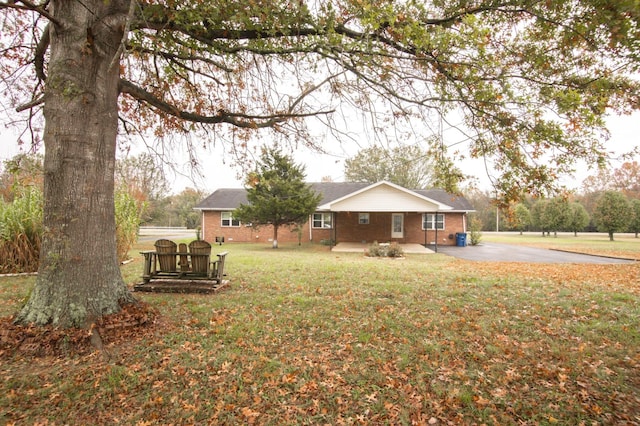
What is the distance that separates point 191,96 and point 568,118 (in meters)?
7.49

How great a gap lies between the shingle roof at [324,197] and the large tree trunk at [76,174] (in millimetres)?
19443

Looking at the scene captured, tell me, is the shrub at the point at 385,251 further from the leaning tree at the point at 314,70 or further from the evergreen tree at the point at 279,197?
the leaning tree at the point at 314,70

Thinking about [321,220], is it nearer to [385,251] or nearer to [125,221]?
[385,251]

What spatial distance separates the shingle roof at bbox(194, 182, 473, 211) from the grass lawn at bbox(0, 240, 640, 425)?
18525mm

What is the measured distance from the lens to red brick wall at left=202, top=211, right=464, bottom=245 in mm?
24047

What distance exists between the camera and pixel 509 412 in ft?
10.2

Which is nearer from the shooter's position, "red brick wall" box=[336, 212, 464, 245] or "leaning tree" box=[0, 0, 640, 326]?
"leaning tree" box=[0, 0, 640, 326]

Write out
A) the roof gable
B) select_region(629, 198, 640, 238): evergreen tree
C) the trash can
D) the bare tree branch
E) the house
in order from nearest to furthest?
the bare tree branch < the roof gable < the trash can < the house < select_region(629, 198, 640, 238): evergreen tree

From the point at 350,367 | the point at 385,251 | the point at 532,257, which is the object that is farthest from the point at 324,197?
the point at 350,367

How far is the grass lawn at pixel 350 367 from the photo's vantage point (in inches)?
122

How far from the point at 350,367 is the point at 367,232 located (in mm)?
Result: 20450

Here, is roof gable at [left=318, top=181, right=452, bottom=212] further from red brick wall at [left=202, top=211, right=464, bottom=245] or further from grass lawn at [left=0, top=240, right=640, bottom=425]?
grass lawn at [left=0, top=240, right=640, bottom=425]

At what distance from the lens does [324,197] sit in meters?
26.8

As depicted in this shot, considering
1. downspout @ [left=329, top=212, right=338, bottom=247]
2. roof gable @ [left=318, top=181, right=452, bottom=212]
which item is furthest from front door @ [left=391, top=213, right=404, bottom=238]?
roof gable @ [left=318, top=181, right=452, bottom=212]
